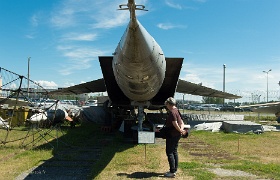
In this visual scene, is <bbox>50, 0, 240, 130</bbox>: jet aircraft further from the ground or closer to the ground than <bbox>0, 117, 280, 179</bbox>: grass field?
further from the ground

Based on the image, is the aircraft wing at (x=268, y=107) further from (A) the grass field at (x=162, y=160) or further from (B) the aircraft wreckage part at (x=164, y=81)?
(B) the aircraft wreckage part at (x=164, y=81)

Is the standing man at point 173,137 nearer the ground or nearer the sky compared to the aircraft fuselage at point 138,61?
nearer the ground

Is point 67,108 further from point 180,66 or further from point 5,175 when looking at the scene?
point 5,175

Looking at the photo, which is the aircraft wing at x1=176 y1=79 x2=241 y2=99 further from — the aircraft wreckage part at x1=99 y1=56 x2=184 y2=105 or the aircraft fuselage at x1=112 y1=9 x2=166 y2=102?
the aircraft fuselage at x1=112 y1=9 x2=166 y2=102

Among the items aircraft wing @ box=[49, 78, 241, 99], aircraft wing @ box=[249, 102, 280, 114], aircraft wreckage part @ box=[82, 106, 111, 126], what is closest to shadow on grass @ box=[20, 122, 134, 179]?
aircraft wing @ box=[49, 78, 241, 99]

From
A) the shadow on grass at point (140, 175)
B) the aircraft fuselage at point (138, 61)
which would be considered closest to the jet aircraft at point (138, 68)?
the aircraft fuselage at point (138, 61)

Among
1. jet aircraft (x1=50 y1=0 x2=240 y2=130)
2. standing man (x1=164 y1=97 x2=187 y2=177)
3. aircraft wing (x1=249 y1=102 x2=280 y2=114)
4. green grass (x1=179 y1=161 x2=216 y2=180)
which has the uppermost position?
jet aircraft (x1=50 y1=0 x2=240 y2=130)

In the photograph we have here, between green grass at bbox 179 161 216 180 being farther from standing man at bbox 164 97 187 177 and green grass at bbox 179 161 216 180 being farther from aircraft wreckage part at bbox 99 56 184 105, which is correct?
aircraft wreckage part at bbox 99 56 184 105

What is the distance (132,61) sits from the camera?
5.64 m

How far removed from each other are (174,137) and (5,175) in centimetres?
352

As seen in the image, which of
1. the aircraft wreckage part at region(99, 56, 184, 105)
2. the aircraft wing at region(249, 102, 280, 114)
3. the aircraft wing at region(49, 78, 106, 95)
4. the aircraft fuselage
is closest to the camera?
the aircraft fuselage

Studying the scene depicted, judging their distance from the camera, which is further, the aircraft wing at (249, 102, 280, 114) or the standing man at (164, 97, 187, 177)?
the aircraft wing at (249, 102, 280, 114)

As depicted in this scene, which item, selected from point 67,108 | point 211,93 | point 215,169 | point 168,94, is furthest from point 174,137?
point 67,108

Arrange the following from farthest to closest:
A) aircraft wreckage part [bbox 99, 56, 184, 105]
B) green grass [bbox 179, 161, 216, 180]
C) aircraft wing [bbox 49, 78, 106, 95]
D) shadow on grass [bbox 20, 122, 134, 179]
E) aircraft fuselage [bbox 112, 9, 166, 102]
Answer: aircraft wing [bbox 49, 78, 106, 95] < aircraft wreckage part [bbox 99, 56, 184, 105] < shadow on grass [bbox 20, 122, 134, 179] < green grass [bbox 179, 161, 216, 180] < aircraft fuselage [bbox 112, 9, 166, 102]
